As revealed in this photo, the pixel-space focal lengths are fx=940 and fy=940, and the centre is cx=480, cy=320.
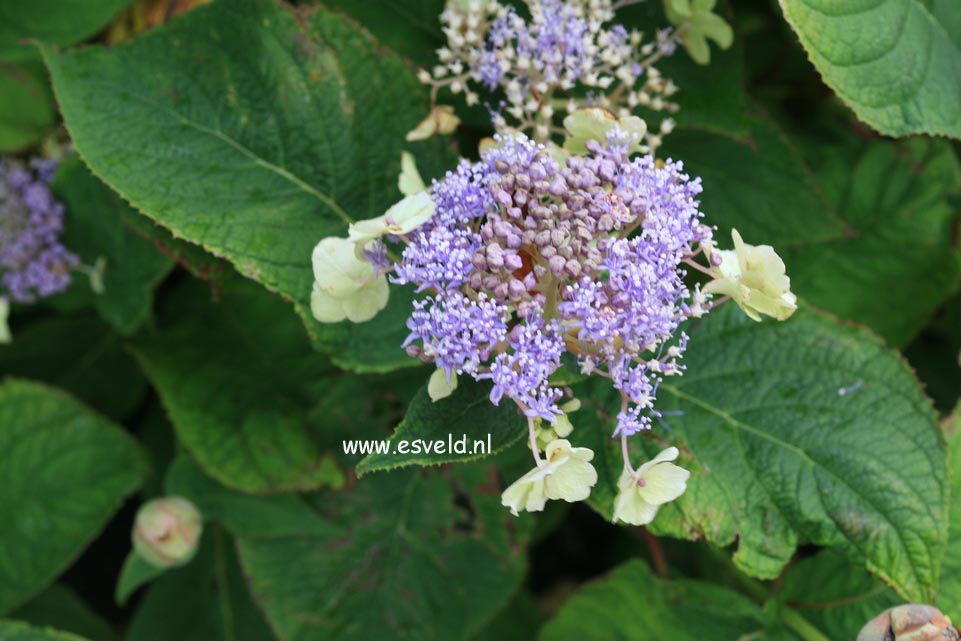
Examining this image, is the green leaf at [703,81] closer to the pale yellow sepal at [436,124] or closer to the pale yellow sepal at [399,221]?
the pale yellow sepal at [436,124]

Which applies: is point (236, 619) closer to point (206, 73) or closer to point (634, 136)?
point (206, 73)

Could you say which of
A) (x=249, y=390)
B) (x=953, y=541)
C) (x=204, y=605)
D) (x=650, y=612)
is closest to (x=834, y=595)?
(x=953, y=541)

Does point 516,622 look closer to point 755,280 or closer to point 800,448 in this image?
point 800,448

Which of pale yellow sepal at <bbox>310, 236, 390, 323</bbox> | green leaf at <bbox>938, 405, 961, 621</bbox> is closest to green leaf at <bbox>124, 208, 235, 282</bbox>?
pale yellow sepal at <bbox>310, 236, 390, 323</bbox>

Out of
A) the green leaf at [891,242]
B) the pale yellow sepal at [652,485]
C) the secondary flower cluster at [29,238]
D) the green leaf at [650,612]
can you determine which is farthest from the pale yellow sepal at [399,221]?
the green leaf at [891,242]

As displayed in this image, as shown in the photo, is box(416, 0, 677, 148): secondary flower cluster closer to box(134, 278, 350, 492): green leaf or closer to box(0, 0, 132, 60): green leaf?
box(134, 278, 350, 492): green leaf
